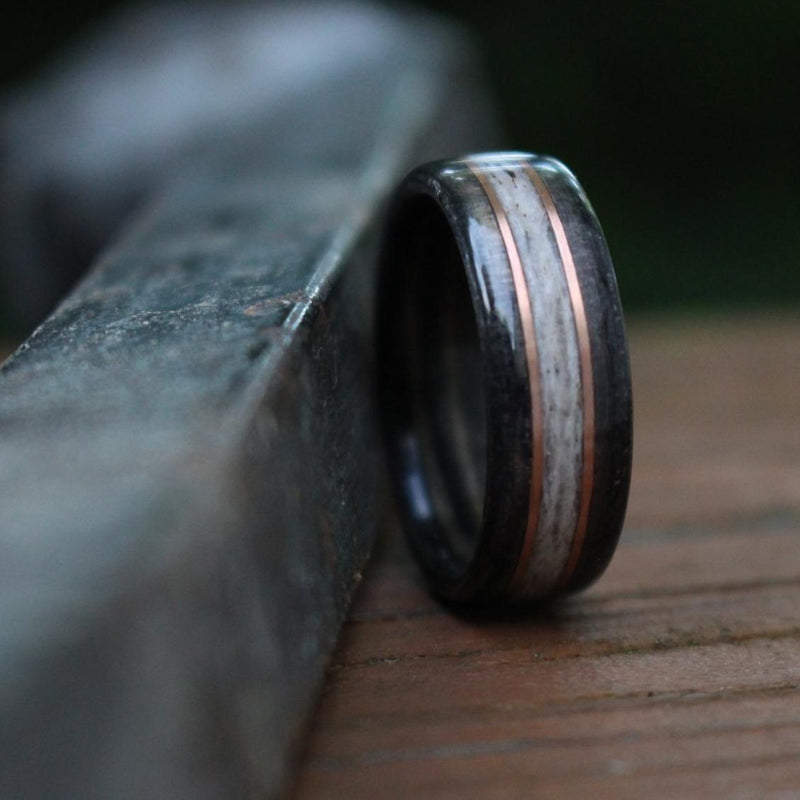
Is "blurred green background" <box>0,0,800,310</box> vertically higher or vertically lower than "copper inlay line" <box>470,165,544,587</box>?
lower

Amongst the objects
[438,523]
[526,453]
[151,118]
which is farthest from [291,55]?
[526,453]

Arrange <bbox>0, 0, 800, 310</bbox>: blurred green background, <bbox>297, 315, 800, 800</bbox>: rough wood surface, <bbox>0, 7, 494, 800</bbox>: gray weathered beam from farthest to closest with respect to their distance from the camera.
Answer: <bbox>0, 0, 800, 310</bbox>: blurred green background → <bbox>297, 315, 800, 800</bbox>: rough wood surface → <bbox>0, 7, 494, 800</bbox>: gray weathered beam

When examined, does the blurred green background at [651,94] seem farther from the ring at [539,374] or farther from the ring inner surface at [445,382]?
the ring at [539,374]

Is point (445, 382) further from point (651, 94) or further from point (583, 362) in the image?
point (651, 94)

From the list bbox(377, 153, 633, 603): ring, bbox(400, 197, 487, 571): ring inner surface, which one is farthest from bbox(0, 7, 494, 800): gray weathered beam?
bbox(377, 153, 633, 603): ring

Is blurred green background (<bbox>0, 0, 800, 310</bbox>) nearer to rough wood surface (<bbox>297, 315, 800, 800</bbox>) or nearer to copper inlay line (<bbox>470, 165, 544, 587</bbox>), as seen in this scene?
rough wood surface (<bbox>297, 315, 800, 800</bbox>)

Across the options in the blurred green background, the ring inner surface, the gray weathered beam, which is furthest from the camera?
the blurred green background

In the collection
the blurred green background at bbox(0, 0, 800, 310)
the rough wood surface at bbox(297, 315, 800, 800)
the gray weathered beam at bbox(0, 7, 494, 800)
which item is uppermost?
the gray weathered beam at bbox(0, 7, 494, 800)
